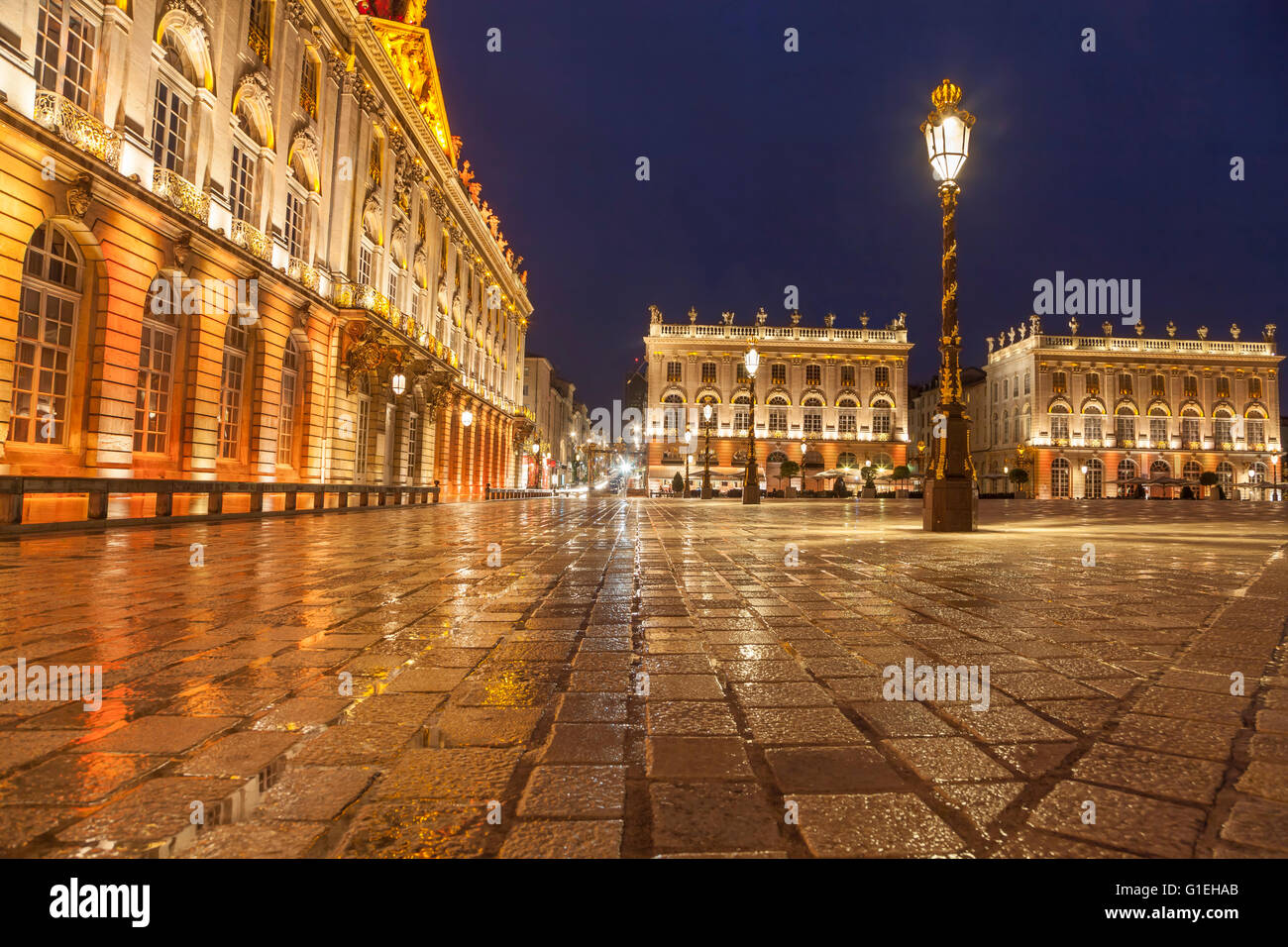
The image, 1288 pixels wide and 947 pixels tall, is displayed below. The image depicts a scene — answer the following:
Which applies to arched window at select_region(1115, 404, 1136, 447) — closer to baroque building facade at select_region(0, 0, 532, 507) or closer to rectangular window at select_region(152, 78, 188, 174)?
baroque building facade at select_region(0, 0, 532, 507)

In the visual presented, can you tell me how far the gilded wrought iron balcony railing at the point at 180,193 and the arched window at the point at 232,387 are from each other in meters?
3.03

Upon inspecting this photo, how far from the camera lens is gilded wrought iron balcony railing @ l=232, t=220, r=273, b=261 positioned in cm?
1748

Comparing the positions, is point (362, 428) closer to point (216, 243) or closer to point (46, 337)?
point (216, 243)

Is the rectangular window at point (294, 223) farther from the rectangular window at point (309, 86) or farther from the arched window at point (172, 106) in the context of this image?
the arched window at point (172, 106)

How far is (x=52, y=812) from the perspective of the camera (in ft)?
5.42

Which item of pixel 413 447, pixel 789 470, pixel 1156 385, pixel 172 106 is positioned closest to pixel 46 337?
pixel 172 106

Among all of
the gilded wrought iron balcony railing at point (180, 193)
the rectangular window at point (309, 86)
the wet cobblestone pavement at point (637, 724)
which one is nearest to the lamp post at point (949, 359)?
the wet cobblestone pavement at point (637, 724)

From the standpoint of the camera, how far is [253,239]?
1814 centimetres

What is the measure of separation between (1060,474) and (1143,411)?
10.3 metres
